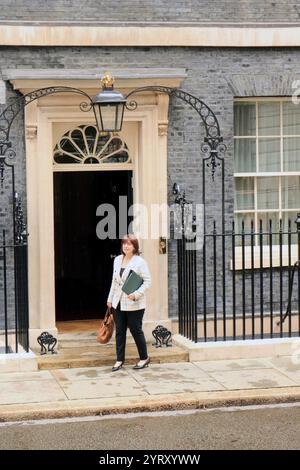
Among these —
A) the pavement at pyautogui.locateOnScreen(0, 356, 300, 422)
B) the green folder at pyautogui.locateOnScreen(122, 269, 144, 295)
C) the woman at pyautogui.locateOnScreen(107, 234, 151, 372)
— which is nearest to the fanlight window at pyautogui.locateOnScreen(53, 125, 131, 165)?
the woman at pyautogui.locateOnScreen(107, 234, 151, 372)

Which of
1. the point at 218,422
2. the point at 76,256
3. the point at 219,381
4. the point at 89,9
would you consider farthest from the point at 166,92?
the point at 218,422

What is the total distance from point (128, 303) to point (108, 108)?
7.52 ft

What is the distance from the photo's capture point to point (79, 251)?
13.6 metres

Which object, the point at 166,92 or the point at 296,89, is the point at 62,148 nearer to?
the point at 166,92

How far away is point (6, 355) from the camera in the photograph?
10.8 m

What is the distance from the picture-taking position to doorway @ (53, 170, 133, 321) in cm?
1330

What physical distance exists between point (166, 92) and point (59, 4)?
70.5 inches

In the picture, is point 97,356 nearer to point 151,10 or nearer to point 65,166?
point 65,166

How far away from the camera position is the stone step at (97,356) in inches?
434

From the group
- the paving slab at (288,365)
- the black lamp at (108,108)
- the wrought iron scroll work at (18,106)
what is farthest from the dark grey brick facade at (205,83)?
the paving slab at (288,365)

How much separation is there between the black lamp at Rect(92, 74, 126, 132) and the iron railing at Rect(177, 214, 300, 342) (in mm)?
2009

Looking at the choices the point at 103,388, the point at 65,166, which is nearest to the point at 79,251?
the point at 65,166

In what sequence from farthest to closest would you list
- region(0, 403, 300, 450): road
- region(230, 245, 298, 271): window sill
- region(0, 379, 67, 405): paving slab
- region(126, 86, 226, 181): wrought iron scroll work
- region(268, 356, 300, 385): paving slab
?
1. region(230, 245, 298, 271): window sill
2. region(126, 86, 226, 181): wrought iron scroll work
3. region(268, 356, 300, 385): paving slab
4. region(0, 379, 67, 405): paving slab
5. region(0, 403, 300, 450): road

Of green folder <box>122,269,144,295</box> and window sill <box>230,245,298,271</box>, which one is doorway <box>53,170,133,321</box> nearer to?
window sill <box>230,245,298,271</box>
